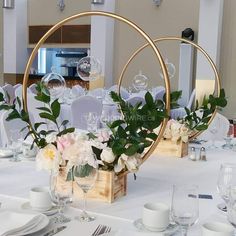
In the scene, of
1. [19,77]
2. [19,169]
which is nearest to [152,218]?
[19,169]

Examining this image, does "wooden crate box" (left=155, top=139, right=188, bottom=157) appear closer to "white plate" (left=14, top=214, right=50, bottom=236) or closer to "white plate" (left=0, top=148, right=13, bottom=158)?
"white plate" (left=0, top=148, right=13, bottom=158)

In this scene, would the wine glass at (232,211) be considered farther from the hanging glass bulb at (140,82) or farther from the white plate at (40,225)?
the hanging glass bulb at (140,82)

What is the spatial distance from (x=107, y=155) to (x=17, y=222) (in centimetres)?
40

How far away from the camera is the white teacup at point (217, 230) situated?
112cm

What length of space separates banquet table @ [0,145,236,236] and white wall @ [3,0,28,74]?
836 cm

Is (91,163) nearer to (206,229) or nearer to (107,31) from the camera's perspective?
(206,229)

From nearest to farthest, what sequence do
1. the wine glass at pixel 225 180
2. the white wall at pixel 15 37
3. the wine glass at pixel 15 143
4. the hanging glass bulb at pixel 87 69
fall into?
the wine glass at pixel 225 180 → the wine glass at pixel 15 143 → the hanging glass bulb at pixel 87 69 → the white wall at pixel 15 37

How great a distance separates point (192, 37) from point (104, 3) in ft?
6.54

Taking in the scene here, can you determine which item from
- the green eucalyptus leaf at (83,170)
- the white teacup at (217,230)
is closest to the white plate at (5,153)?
the green eucalyptus leaf at (83,170)

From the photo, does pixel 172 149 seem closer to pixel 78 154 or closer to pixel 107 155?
pixel 107 155

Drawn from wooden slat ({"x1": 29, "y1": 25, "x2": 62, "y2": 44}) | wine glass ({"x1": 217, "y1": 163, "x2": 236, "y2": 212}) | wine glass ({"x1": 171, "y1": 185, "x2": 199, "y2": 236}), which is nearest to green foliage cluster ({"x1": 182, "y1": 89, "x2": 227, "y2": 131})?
wine glass ({"x1": 217, "y1": 163, "x2": 236, "y2": 212})

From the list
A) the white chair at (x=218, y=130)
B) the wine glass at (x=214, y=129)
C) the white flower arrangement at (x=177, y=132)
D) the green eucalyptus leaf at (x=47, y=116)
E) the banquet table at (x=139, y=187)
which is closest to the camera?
the banquet table at (x=139, y=187)

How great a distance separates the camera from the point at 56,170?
1.42 m

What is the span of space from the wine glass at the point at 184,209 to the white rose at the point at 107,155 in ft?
1.15
